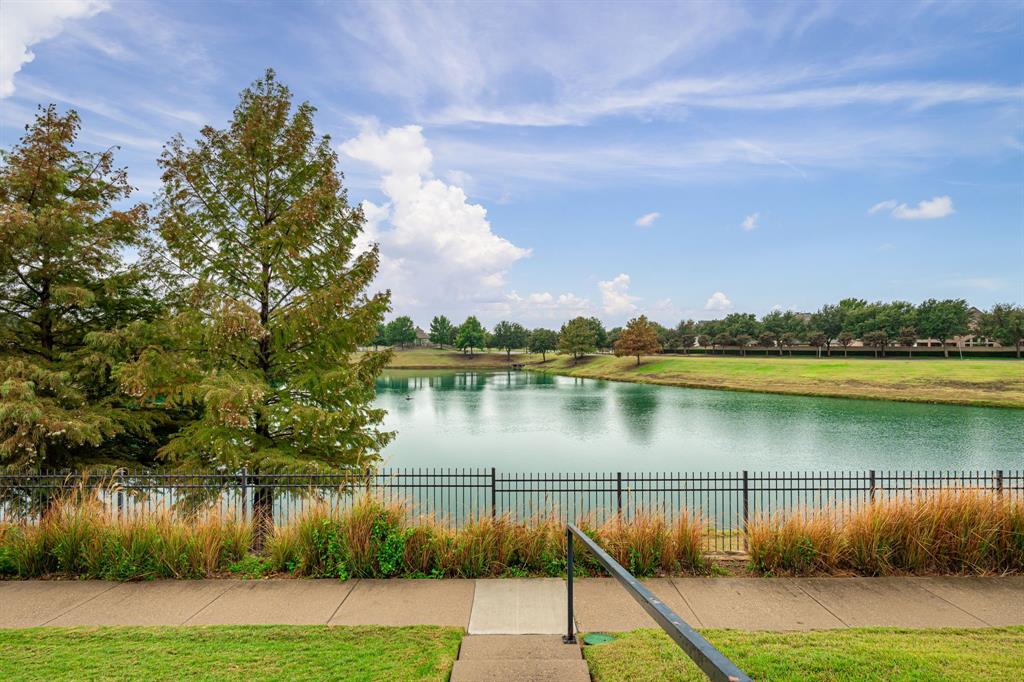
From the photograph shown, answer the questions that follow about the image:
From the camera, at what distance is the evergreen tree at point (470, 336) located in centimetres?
14275

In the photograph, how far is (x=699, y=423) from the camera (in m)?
38.3

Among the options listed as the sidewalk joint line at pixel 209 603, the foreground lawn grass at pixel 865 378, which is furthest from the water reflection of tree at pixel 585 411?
the sidewalk joint line at pixel 209 603

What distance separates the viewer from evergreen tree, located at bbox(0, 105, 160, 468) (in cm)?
1059

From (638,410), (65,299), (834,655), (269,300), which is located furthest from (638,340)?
(834,655)

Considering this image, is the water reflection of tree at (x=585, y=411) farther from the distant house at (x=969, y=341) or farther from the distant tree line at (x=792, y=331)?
the distant house at (x=969, y=341)

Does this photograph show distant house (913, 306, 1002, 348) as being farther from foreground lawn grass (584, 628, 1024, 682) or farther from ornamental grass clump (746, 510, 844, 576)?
foreground lawn grass (584, 628, 1024, 682)

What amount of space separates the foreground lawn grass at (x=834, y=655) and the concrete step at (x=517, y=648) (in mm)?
268

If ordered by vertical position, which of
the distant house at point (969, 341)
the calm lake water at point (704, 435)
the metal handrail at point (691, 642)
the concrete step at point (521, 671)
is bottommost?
the calm lake water at point (704, 435)

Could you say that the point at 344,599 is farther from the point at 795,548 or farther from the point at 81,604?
the point at 795,548

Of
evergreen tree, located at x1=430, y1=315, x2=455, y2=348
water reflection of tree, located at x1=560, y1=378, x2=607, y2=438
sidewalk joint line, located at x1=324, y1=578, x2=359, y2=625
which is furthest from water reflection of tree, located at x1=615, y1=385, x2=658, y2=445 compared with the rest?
evergreen tree, located at x1=430, y1=315, x2=455, y2=348

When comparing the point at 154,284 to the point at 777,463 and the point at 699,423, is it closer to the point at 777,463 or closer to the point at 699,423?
the point at 777,463

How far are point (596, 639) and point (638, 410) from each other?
4223 centimetres

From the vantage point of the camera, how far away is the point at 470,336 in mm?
142875

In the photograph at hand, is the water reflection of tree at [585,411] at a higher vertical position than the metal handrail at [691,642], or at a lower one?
lower
